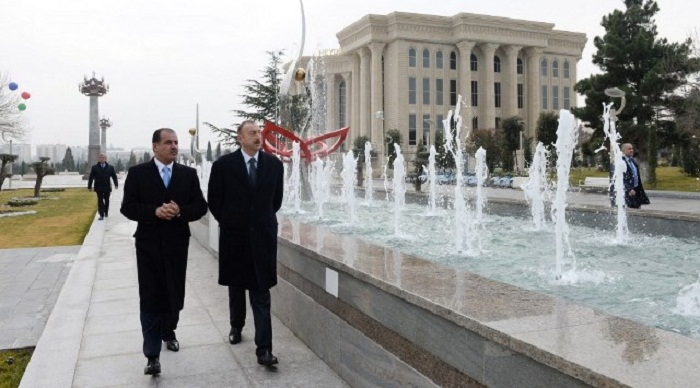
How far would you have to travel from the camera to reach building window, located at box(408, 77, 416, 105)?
64.2 metres

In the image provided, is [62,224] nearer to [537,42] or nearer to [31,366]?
[31,366]

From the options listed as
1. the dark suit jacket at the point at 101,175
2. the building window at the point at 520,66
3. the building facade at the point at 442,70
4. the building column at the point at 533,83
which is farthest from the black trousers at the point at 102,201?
the building window at the point at 520,66

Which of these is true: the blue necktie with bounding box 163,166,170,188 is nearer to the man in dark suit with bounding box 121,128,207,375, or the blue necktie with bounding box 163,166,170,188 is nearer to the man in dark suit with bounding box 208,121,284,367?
the man in dark suit with bounding box 121,128,207,375

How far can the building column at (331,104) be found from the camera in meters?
74.5

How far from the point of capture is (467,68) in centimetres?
6444

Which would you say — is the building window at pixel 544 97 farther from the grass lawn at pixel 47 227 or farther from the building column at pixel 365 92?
the grass lawn at pixel 47 227

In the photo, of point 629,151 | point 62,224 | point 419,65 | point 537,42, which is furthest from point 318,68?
point 629,151

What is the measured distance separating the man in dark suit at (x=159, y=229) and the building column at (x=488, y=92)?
64749 millimetres

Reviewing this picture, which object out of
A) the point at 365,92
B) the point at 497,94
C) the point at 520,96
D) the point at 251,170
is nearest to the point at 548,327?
the point at 251,170

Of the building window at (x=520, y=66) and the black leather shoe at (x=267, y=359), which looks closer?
the black leather shoe at (x=267, y=359)

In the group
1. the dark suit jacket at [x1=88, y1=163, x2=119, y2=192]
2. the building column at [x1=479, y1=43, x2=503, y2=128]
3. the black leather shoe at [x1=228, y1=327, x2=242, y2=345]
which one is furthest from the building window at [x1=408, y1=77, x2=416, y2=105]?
the black leather shoe at [x1=228, y1=327, x2=242, y2=345]

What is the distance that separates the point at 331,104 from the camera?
249 ft

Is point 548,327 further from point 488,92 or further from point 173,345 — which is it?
point 488,92

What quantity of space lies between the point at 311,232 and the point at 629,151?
18.8 ft
